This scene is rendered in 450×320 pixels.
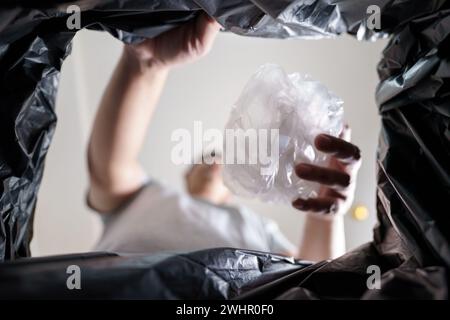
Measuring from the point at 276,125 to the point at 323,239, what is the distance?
357mm

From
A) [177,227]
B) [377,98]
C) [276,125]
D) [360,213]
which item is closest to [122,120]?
[177,227]

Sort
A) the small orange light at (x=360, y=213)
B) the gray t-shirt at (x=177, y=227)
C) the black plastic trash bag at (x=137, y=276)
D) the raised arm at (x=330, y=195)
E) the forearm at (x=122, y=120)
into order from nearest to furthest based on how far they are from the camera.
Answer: the black plastic trash bag at (x=137, y=276) < the raised arm at (x=330, y=195) < the forearm at (x=122, y=120) < the gray t-shirt at (x=177, y=227) < the small orange light at (x=360, y=213)

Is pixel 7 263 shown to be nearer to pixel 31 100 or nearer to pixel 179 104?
pixel 31 100

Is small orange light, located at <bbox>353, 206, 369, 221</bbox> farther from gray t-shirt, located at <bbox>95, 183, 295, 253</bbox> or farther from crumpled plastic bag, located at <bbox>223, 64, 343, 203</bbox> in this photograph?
crumpled plastic bag, located at <bbox>223, 64, 343, 203</bbox>

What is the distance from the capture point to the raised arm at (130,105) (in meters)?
0.62

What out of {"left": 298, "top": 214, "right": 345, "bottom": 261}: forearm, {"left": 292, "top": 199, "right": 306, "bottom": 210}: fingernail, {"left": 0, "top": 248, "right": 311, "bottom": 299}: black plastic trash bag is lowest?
{"left": 298, "top": 214, "right": 345, "bottom": 261}: forearm

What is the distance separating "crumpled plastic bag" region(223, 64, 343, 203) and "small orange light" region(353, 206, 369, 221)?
0.49 metres

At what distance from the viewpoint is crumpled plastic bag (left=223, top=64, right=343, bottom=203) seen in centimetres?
57

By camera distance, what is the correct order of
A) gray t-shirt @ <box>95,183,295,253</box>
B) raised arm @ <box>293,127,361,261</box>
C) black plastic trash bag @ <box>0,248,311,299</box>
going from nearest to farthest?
black plastic trash bag @ <box>0,248,311,299</box> < raised arm @ <box>293,127,361,261</box> < gray t-shirt @ <box>95,183,295,253</box>

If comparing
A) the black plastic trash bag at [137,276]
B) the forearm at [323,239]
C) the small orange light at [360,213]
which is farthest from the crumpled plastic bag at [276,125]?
the small orange light at [360,213]

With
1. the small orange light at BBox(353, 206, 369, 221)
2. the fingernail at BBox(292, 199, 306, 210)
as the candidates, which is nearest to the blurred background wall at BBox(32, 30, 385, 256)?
the small orange light at BBox(353, 206, 369, 221)

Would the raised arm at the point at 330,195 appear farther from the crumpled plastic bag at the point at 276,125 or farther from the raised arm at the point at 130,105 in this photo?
the raised arm at the point at 130,105

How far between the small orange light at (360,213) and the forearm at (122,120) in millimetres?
535
